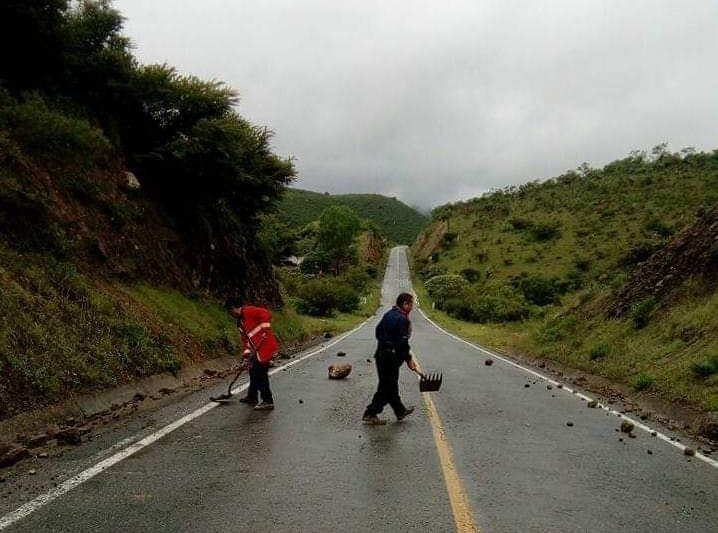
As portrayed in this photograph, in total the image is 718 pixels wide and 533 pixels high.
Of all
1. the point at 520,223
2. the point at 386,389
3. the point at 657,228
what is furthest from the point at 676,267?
the point at 520,223

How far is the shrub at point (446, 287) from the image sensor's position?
62.3 meters

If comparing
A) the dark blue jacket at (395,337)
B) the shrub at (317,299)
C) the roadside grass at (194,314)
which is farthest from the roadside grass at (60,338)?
the shrub at (317,299)

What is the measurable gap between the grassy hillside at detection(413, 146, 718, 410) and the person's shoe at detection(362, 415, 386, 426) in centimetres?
549

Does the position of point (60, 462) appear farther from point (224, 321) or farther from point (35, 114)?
point (224, 321)

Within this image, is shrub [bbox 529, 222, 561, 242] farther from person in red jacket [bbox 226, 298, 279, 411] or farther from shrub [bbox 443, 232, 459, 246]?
person in red jacket [bbox 226, 298, 279, 411]

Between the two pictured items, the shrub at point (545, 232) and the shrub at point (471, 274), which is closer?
the shrub at point (471, 274)

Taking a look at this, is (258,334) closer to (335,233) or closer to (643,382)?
(643,382)

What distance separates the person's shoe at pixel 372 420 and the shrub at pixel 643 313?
11.0 meters

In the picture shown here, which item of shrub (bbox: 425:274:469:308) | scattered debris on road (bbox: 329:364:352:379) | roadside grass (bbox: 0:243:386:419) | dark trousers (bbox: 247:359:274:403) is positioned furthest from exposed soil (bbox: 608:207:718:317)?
shrub (bbox: 425:274:469:308)

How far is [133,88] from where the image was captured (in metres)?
17.4

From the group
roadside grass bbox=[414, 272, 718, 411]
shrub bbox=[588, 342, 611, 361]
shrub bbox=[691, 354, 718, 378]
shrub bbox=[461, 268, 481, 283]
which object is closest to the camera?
shrub bbox=[691, 354, 718, 378]

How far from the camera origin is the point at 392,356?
8828 mm

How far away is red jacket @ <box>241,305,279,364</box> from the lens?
9695 mm

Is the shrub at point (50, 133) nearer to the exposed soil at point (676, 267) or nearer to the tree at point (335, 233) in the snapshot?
the exposed soil at point (676, 267)
